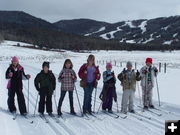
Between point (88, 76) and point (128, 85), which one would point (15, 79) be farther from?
point (128, 85)

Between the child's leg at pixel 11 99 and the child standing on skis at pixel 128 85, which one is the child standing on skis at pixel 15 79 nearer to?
the child's leg at pixel 11 99

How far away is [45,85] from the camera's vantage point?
8.64 metres

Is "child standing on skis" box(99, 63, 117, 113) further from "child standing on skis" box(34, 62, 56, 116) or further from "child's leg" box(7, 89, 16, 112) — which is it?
"child's leg" box(7, 89, 16, 112)

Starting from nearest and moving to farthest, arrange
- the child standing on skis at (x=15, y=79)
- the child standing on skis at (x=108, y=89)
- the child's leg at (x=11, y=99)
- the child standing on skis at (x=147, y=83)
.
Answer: the child standing on skis at (x=15, y=79) < the child's leg at (x=11, y=99) < the child standing on skis at (x=108, y=89) < the child standing on skis at (x=147, y=83)

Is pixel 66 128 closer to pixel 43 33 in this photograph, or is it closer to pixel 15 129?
pixel 15 129

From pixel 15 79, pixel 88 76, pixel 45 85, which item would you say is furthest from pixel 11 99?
pixel 88 76

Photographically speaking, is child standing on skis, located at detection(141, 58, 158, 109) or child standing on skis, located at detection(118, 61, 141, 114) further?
child standing on skis, located at detection(141, 58, 158, 109)

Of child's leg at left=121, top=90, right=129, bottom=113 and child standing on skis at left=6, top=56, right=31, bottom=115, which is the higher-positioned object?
child standing on skis at left=6, top=56, right=31, bottom=115

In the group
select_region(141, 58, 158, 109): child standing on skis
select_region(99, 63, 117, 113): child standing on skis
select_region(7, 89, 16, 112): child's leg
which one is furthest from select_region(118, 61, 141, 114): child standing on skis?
select_region(7, 89, 16, 112): child's leg

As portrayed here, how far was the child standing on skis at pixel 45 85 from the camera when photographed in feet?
28.2

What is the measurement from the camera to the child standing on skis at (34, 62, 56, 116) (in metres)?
8.60

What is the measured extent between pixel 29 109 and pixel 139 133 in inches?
150

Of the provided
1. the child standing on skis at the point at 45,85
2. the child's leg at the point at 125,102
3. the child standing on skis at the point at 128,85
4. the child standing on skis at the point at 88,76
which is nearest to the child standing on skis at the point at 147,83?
the child standing on skis at the point at 128,85

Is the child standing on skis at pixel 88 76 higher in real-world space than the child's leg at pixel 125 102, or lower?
higher
